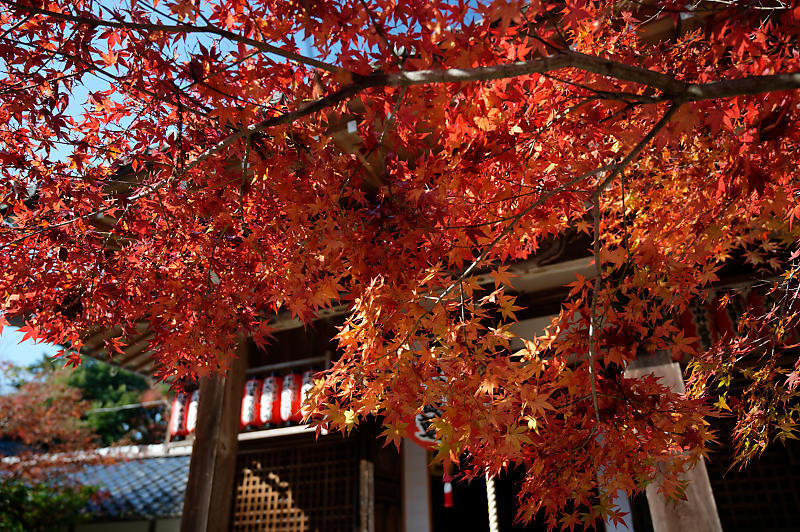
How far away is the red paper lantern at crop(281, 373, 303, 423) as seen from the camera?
7.12 meters

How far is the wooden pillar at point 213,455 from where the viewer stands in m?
5.44

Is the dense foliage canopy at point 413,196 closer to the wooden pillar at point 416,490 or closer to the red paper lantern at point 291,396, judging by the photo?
the red paper lantern at point 291,396

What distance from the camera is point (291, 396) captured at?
23.5ft

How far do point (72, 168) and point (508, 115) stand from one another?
3.00 metres

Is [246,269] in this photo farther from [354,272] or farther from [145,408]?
[145,408]

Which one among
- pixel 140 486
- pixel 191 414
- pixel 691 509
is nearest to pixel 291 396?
pixel 191 414

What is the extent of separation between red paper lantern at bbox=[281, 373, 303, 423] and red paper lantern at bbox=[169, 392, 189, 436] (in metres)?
2.12

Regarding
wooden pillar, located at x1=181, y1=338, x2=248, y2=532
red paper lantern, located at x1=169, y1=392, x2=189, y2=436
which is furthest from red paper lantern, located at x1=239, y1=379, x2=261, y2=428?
red paper lantern, located at x1=169, y1=392, x2=189, y2=436

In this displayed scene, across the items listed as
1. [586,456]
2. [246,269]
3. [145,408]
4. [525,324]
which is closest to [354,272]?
[246,269]

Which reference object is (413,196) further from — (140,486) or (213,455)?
(140,486)

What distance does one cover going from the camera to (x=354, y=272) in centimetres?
295

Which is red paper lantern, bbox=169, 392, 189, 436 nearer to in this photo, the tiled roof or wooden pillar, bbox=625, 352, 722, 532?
the tiled roof

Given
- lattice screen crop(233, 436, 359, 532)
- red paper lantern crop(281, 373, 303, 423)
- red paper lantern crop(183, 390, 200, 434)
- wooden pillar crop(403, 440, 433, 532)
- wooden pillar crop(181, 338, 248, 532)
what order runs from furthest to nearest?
red paper lantern crop(183, 390, 200, 434) → wooden pillar crop(403, 440, 433, 532) → red paper lantern crop(281, 373, 303, 423) → lattice screen crop(233, 436, 359, 532) → wooden pillar crop(181, 338, 248, 532)

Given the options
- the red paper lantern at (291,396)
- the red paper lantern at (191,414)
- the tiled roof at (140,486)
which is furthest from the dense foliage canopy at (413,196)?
the tiled roof at (140,486)
